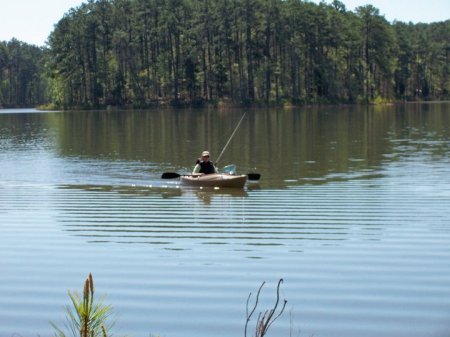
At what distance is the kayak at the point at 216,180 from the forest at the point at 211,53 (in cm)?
9172

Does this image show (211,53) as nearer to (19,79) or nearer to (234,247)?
(19,79)

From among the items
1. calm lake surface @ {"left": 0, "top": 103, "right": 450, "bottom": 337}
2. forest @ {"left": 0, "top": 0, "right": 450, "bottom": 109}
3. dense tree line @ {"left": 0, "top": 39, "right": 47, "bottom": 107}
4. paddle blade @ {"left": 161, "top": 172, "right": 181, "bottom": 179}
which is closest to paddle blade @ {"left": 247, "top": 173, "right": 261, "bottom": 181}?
calm lake surface @ {"left": 0, "top": 103, "right": 450, "bottom": 337}

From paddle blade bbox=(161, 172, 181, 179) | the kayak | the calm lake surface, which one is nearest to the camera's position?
the calm lake surface

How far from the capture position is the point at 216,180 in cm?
2505

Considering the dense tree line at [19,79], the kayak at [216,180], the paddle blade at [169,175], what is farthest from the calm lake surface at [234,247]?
the dense tree line at [19,79]

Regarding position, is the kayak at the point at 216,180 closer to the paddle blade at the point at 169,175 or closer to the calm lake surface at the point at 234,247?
the calm lake surface at the point at 234,247

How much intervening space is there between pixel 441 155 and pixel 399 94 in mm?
112804

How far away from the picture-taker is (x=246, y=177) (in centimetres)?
2505

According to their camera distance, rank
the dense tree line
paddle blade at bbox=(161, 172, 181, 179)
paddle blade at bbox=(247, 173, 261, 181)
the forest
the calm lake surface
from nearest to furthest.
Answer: the calm lake surface → paddle blade at bbox=(247, 173, 261, 181) → paddle blade at bbox=(161, 172, 181, 179) → the forest → the dense tree line

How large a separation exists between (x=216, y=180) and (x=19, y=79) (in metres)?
167

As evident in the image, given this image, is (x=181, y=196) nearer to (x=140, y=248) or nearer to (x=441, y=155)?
(x=140, y=248)

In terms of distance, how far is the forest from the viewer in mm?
120188

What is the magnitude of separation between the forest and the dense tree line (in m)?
55.4

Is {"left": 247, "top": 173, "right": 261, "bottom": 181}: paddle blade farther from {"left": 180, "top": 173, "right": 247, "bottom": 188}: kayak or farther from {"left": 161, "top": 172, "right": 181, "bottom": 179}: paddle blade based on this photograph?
{"left": 161, "top": 172, "right": 181, "bottom": 179}: paddle blade
